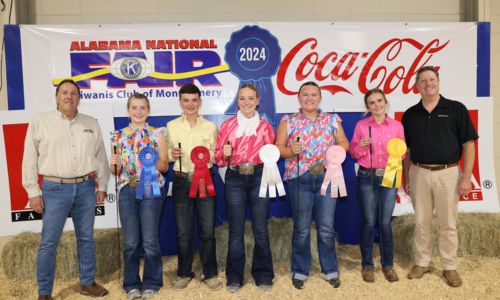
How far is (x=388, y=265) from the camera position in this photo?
2799 mm

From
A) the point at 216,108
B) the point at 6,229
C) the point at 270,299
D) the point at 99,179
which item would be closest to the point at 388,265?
the point at 270,299

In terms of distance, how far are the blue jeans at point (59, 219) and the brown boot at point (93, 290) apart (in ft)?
0.59

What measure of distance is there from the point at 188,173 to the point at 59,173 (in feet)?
2.57

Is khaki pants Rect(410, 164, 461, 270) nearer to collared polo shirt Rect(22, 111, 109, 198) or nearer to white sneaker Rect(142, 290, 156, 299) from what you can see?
white sneaker Rect(142, 290, 156, 299)

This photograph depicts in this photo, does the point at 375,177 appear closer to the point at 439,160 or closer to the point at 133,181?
the point at 439,160

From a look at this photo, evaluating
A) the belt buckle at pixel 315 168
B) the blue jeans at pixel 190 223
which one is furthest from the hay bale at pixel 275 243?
the belt buckle at pixel 315 168

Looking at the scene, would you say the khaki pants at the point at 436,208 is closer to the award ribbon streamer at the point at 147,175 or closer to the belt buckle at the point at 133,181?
the award ribbon streamer at the point at 147,175

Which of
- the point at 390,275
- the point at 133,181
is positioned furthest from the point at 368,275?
the point at 133,181

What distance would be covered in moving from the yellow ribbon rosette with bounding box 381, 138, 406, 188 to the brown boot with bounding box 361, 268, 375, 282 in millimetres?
638

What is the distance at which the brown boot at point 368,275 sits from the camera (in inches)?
109

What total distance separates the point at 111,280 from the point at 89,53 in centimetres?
182

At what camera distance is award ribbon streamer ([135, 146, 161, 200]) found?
246 centimetres

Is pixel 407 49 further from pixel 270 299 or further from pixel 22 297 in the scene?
pixel 22 297

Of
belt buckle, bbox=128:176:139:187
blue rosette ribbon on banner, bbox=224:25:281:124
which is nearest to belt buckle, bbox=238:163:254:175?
belt buckle, bbox=128:176:139:187
